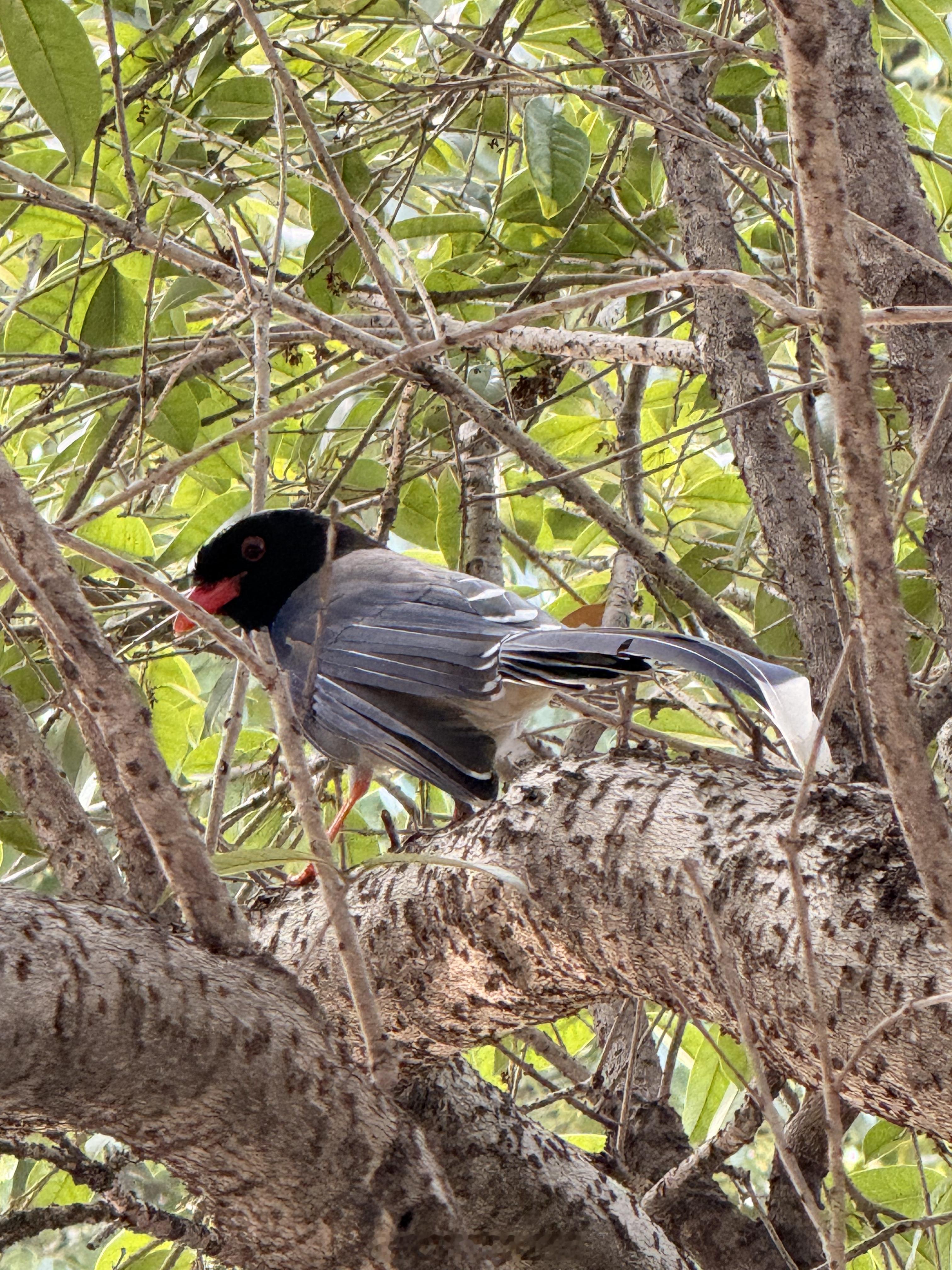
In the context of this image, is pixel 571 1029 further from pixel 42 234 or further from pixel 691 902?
pixel 42 234

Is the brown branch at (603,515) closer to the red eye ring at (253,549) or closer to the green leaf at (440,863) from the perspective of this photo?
the green leaf at (440,863)

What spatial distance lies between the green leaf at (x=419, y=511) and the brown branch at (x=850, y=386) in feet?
6.42

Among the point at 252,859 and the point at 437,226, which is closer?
the point at 252,859

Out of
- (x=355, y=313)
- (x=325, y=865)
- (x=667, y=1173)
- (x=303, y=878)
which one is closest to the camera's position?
(x=325, y=865)

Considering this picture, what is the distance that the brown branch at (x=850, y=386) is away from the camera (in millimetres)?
804

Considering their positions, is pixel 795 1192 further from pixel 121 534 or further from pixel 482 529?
pixel 121 534

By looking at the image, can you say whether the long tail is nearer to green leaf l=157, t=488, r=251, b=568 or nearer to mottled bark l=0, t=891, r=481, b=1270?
mottled bark l=0, t=891, r=481, b=1270

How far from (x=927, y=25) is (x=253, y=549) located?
5.92 feet

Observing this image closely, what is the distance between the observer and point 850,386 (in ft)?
2.72

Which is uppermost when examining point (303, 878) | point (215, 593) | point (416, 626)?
point (215, 593)

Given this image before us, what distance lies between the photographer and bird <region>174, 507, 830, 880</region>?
1.87m

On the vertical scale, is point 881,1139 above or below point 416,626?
below

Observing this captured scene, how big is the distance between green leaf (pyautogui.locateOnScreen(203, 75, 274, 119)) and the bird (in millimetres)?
764

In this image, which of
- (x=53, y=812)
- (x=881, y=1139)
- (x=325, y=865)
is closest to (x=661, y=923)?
(x=325, y=865)
